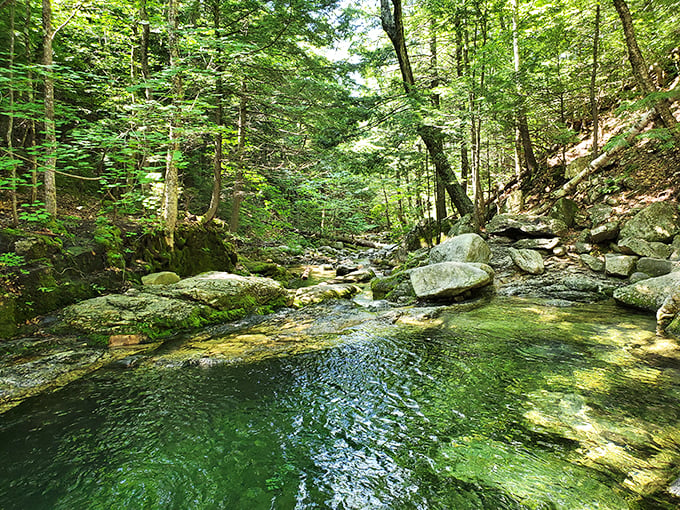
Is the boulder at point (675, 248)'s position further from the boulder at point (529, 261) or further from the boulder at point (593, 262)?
the boulder at point (529, 261)

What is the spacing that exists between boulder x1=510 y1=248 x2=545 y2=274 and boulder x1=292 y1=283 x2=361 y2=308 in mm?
4975

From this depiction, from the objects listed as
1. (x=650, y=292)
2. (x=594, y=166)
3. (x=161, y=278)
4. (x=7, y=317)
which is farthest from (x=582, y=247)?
(x=7, y=317)

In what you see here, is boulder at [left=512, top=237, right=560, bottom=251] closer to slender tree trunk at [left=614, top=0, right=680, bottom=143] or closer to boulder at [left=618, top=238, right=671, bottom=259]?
boulder at [left=618, top=238, right=671, bottom=259]

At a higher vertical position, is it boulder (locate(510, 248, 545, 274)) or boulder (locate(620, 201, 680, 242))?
boulder (locate(620, 201, 680, 242))

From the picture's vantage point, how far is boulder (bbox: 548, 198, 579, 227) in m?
9.81

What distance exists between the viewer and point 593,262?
317 inches

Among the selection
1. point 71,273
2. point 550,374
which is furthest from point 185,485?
point 71,273

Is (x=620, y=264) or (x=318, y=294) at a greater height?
(x=620, y=264)

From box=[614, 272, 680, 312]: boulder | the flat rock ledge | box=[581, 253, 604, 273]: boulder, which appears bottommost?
the flat rock ledge

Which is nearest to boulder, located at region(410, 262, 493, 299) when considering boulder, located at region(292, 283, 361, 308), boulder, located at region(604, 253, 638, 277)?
boulder, located at region(292, 283, 361, 308)

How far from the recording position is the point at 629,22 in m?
7.28

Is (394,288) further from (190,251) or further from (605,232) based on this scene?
(190,251)

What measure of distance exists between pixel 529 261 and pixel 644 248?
2381mm

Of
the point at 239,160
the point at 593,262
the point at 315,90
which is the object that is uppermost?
the point at 315,90
